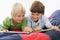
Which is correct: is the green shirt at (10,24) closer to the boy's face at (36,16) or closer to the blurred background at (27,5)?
the boy's face at (36,16)

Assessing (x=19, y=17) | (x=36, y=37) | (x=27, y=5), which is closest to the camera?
(x=36, y=37)

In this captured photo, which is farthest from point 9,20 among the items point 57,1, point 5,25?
point 57,1

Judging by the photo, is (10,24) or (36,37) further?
(10,24)

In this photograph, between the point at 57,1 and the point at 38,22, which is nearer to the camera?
the point at 38,22

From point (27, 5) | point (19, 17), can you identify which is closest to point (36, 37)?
point (19, 17)

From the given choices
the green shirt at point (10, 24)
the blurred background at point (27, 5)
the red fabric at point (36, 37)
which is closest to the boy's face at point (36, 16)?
the green shirt at point (10, 24)

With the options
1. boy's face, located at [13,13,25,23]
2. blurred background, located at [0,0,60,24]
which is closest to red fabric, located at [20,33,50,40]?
boy's face, located at [13,13,25,23]

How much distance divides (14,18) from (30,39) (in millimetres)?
380

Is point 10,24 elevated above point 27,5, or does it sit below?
below

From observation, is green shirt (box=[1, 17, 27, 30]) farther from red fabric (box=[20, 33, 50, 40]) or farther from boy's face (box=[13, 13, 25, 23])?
red fabric (box=[20, 33, 50, 40])

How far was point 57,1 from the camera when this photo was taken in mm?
2312

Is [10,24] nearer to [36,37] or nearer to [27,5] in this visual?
[36,37]

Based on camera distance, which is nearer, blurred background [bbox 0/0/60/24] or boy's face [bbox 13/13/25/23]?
boy's face [bbox 13/13/25/23]

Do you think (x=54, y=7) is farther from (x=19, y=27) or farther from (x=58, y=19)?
(x=19, y=27)
